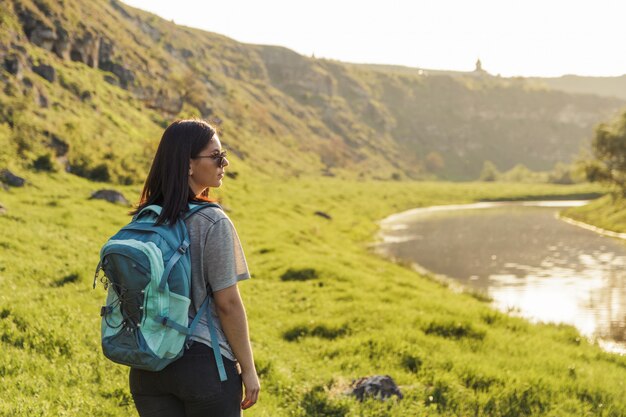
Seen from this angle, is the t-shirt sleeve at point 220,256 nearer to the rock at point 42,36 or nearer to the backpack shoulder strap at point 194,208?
the backpack shoulder strap at point 194,208

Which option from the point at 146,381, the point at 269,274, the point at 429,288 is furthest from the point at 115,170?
the point at 146,381

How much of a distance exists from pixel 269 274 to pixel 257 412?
15.3m

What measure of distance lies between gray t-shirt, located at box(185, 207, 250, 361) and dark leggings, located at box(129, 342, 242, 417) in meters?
0.14

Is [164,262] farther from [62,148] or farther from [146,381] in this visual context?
[62,148]

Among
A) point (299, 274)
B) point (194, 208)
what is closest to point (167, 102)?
point (299, 274)

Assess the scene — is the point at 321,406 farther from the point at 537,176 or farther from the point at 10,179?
the point at 537,176

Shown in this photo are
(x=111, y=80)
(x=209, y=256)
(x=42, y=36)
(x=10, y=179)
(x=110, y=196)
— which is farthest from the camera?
(x=111, y=80)

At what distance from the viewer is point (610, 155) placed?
58031mm

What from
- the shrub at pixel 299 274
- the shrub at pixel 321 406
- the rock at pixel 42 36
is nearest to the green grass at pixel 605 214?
the shrub at pixel 299 274

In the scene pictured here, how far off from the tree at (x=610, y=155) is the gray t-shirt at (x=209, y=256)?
61.9 m

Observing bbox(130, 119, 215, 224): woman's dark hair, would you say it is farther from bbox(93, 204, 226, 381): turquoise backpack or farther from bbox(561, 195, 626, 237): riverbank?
bbox(561, 195, 626, 237): riverbank

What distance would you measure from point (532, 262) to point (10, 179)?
111 ft

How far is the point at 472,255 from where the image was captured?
130 feet

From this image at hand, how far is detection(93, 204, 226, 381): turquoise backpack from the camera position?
12.1ft
